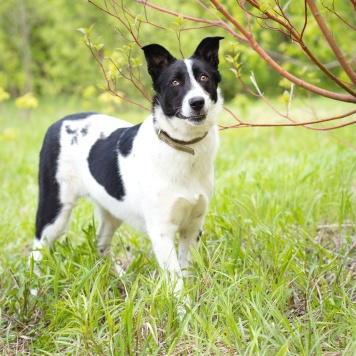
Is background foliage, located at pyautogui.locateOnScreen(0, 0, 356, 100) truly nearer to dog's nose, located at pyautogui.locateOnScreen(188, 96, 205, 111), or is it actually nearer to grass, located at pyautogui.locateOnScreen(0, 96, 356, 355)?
grass, located at pyautogui.locateOnScreen(0, 96, 356, 355)

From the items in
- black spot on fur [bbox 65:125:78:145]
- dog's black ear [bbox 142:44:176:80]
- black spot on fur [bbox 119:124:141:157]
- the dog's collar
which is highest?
dog's black ear [bbox 142:44:176:80]

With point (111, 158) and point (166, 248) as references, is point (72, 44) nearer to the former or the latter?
point (111, 158)

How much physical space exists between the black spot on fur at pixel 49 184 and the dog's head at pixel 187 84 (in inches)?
38.2

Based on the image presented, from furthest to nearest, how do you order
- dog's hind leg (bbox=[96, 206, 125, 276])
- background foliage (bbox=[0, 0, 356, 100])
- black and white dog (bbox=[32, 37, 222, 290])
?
background foliage (bbox=[0, 0, 356, 100]), dog's hind leg (bbox=[96, 206, 125, 276]), black and white dog (bbox=[32, 37, 222, 290])

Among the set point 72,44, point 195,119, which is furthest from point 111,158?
point 72,44

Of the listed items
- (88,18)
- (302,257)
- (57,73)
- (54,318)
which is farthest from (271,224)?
(57,73)

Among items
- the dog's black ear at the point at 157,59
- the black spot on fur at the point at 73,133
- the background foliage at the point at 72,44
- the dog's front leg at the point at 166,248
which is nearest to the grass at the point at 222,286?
the dog's front leg at the point at 166,248

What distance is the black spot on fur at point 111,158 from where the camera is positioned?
3439mm

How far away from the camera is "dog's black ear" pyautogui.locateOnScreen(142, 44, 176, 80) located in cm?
309

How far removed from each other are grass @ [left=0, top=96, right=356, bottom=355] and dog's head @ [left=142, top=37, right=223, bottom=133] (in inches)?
29.0

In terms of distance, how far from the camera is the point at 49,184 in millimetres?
3801

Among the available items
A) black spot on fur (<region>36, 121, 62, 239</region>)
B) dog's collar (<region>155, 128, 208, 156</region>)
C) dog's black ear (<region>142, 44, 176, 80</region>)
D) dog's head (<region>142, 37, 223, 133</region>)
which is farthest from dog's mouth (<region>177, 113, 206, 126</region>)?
black spot on fur (<region>36, 121, 62, 239</region>)

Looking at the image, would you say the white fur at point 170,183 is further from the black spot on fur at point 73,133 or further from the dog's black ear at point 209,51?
the black spot on fur at point 73,133

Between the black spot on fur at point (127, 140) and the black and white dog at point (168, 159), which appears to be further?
the black spot on fur at point (127, 140)
